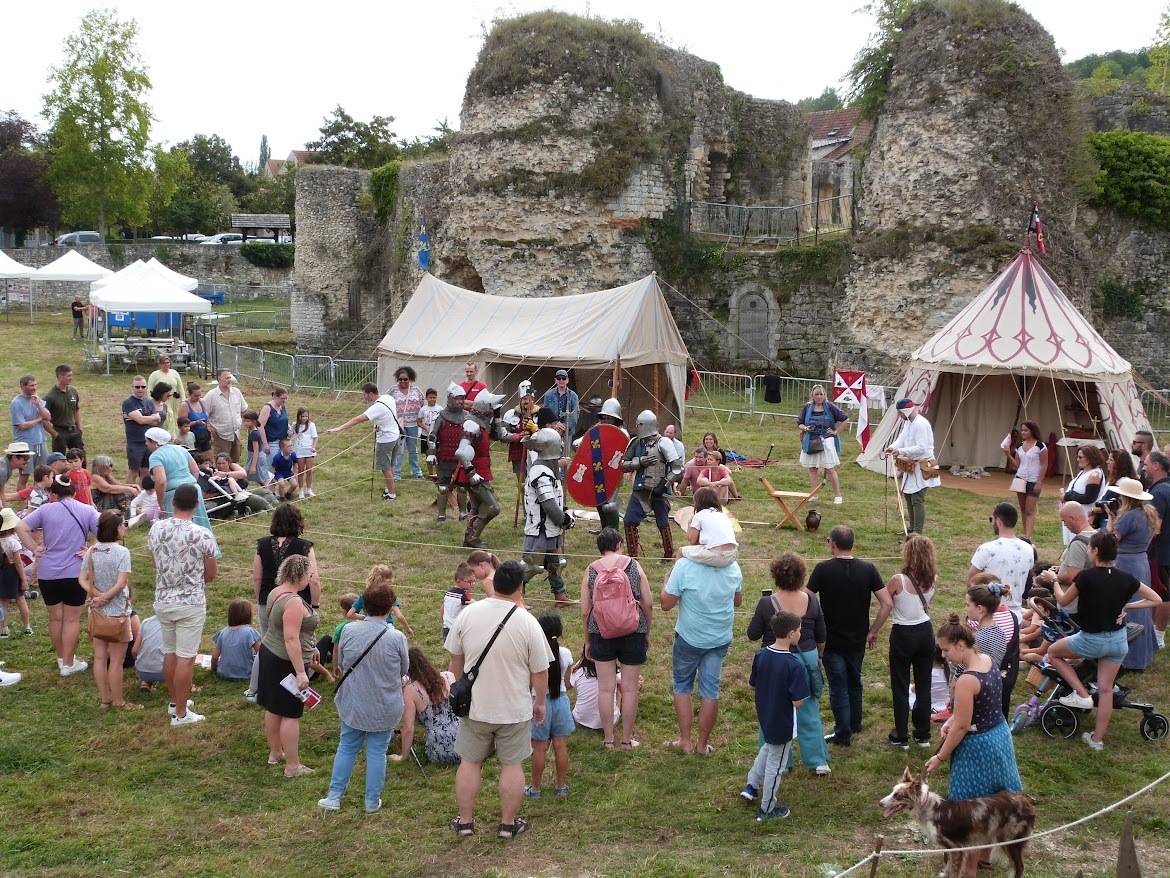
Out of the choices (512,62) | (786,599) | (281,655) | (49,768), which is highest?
(512,62)

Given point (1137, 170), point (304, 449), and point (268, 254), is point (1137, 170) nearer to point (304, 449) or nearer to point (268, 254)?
point (304, 449)

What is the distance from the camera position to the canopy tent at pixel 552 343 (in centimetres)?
1325

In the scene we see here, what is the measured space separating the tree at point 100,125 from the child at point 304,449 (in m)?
31.9

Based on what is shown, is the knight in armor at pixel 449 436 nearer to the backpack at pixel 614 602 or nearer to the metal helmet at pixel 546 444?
the metal helmet at pixel 546 444

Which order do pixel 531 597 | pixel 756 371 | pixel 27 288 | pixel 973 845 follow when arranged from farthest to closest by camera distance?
pixel 27 288
pixel 756 371
pixel 531 597
pixel 973 845

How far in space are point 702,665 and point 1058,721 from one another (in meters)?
2.04

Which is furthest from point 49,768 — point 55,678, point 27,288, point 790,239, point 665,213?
point 27,288

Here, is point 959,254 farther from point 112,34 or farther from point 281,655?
point 112,34

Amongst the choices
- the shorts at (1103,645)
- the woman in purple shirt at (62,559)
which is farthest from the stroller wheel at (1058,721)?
the woman in purple shirt at (62,559)

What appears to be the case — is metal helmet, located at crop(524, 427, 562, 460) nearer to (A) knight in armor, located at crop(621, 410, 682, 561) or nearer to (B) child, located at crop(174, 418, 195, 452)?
(A) knight in armor, located at crop(621, 410, 682, 561)

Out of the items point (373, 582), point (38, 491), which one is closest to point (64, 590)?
point (38, 491)

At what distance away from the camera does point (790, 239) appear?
21.2 m

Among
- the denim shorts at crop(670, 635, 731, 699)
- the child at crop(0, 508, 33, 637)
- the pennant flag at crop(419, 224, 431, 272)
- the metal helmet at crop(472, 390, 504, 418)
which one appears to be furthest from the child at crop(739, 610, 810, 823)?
the pennant flag at crop(419, 224, 431, 272)

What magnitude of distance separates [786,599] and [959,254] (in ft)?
42.0
